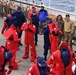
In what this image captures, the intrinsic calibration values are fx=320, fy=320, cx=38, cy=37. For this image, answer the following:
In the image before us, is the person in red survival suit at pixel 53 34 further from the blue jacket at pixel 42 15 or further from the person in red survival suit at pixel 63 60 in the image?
the blue jacket at pixel 42 15

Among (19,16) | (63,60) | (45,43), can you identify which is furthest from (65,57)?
(19,16)

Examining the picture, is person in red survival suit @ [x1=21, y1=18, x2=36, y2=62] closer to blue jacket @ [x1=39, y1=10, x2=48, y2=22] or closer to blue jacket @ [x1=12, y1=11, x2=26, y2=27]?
blue jacket @ [x1=12, y1=11, x2=26, y2=27]

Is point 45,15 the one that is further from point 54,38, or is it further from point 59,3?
point 54,38

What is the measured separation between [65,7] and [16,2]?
510cm

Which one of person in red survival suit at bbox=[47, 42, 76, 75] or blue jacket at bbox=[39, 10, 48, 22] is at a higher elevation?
person in red survival suit at bbox=[47, 42, 76, 75]

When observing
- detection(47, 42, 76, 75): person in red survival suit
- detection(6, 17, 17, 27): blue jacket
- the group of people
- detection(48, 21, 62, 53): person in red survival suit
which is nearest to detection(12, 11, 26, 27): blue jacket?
the group of people

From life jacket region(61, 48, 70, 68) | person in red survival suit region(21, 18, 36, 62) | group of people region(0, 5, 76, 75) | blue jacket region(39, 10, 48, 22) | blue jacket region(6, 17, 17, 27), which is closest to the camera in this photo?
group of people region(0, 5, 76, 75)

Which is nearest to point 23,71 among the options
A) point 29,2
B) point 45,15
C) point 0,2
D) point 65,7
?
point 45,15

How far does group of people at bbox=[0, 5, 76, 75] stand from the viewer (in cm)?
762

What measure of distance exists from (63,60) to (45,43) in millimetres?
3297

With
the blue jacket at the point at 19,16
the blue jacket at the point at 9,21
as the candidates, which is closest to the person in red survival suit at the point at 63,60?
the blue jacket at the point at 9,21

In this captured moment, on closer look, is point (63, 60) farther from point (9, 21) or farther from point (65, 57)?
point (9, 21)

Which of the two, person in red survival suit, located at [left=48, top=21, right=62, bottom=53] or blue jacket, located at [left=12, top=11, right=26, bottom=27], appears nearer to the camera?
person in red survival suit, located at [left=48, top=21, right=62, bottom=53]

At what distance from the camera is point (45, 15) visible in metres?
15.0
